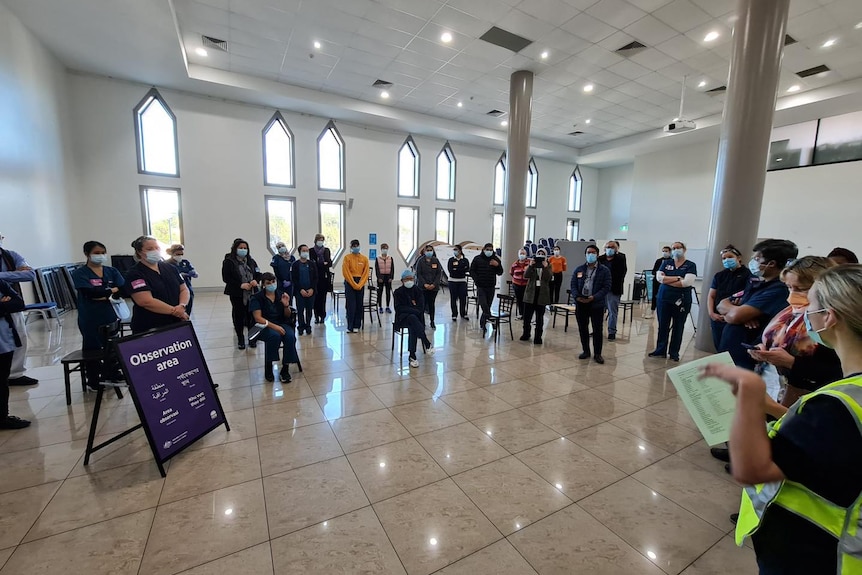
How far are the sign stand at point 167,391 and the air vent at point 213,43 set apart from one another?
722 centimetres

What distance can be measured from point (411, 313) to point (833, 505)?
13.0ft

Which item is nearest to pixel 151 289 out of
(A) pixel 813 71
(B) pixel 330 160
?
(B) pixel 330 160

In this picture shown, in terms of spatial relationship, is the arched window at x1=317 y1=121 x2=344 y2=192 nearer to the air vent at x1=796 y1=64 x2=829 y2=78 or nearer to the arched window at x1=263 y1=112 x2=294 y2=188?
the arched window at x1=263 y1=112 x2=294 y2=188

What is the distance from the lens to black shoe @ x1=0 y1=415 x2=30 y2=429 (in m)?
2.71

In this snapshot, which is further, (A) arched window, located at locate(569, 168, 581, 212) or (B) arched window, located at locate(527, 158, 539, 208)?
(A) arched window, located at locate(569, 168, 581, 212)

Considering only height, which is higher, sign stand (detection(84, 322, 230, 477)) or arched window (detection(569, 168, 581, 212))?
arched window (detection(569, 168, 581, 212))

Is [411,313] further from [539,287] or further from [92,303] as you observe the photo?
[92,303]

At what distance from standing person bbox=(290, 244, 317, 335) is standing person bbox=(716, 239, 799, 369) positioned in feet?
16.5

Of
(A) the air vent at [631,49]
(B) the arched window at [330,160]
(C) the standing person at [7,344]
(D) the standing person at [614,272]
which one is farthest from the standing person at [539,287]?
(B) the arched window at [330,160]

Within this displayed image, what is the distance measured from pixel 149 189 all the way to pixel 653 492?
1133cm

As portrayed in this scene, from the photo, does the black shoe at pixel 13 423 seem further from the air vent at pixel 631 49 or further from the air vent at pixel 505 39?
the air vent at pixel 631 49

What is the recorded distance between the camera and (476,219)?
13.9m

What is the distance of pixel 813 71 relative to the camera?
7.80m

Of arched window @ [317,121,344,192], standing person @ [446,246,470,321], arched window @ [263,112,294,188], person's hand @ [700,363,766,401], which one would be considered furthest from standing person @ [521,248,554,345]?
arched window @ [263,112,294,188]
